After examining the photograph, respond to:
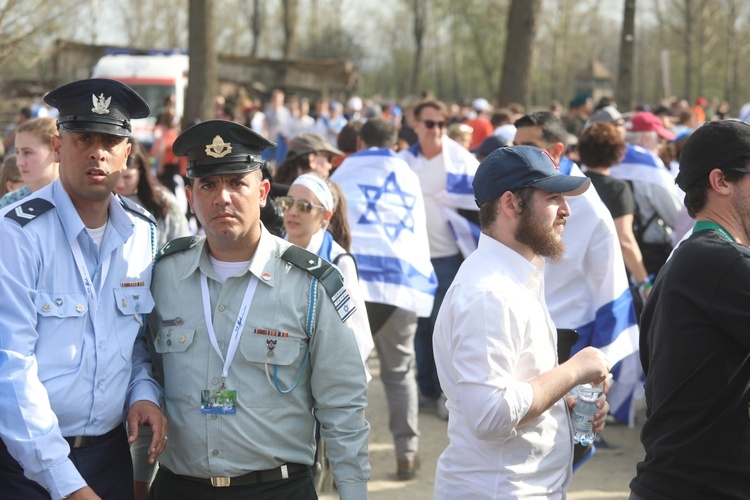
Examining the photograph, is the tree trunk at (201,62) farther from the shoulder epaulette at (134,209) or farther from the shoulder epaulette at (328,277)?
the shoulder epaulette at (328,277)

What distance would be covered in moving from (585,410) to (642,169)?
15.0ft

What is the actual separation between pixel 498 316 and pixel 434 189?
4.43m

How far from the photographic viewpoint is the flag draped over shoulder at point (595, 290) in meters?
4.79

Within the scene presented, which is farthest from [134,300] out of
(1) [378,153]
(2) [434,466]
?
(2) [434,466]

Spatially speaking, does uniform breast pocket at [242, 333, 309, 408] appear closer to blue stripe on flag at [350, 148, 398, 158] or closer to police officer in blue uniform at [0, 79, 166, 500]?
police officer in blue uniform at [0, 79, 166, 500]

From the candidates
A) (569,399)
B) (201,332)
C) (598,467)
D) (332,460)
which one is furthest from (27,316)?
(598,467)

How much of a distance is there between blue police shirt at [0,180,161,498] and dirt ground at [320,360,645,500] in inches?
119

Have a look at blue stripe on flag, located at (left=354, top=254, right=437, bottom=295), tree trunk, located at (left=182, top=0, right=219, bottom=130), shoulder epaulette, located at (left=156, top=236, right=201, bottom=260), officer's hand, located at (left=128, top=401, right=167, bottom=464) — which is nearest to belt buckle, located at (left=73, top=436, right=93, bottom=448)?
officer's hand, located at (left=128, top=401, right=167, bottom=464)

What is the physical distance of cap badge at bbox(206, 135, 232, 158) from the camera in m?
3.19

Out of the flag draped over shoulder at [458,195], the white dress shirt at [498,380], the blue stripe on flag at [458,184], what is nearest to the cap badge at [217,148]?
the white dress shirt at [498,380]

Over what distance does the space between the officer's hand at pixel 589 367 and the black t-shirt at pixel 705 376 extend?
0.63 ft

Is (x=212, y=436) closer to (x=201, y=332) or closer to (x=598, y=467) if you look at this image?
(x=201, y=332)

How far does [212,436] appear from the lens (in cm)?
307

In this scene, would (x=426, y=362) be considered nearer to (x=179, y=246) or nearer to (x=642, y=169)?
(x=642, y=169)
